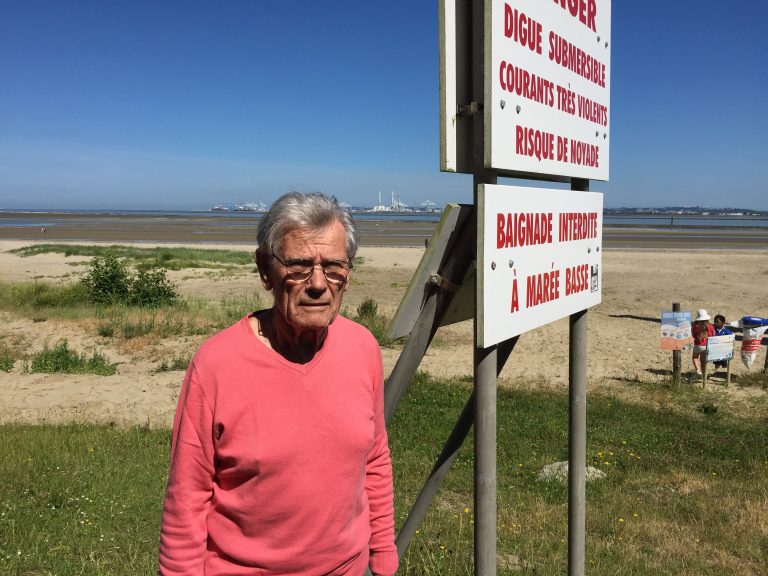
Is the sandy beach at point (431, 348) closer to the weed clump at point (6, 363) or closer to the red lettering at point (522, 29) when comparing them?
the weed clump at point (6, 363)

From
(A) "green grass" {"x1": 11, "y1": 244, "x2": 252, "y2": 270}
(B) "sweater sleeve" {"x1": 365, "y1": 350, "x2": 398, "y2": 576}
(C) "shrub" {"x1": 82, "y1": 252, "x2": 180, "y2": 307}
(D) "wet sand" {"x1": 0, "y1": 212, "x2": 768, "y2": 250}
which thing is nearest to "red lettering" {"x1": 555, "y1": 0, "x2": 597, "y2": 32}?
(B) "sweater sleeve" {"x1": 365, "y1": 350, "x2": 398, "y2": 576}

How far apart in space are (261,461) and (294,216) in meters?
Result: 0.64

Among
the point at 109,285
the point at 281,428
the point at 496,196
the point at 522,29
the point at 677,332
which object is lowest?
the point at 677,332

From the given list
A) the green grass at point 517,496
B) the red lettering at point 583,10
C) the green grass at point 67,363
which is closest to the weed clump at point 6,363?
the green grass at point 67,363

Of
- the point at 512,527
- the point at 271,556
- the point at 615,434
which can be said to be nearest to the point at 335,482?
the point at 271,556

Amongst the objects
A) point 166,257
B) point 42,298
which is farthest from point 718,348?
point 166,257

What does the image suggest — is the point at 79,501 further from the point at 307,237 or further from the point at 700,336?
the point at 700,336

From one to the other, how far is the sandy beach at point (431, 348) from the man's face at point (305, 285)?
20.5 feet

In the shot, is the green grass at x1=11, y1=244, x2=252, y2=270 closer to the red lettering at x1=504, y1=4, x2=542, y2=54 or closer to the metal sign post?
the metal sign post

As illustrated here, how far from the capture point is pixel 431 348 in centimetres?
1255

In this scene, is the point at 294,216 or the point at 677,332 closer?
the point at 294,216

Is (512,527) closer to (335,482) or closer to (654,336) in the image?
(335,482)

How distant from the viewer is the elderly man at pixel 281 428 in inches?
65.9

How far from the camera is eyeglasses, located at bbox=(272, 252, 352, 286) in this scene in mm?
1798
